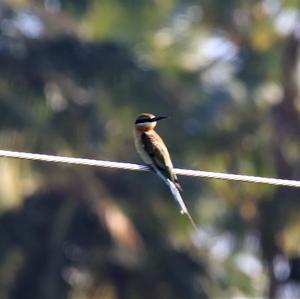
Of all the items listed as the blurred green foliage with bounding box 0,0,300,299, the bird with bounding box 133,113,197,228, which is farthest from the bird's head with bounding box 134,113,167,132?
the blurred green foliage with bounding box 0,0,300,299

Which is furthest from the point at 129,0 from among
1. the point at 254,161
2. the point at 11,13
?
the point at 254,161

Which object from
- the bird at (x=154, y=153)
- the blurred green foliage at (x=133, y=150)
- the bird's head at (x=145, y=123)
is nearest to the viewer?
the bird at (x=154, y=153)

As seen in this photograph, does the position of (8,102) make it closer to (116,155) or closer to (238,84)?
(116,155)

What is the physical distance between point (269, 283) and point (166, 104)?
261 cm

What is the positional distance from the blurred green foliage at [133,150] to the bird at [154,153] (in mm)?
8558

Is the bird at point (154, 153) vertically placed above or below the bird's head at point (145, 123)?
below

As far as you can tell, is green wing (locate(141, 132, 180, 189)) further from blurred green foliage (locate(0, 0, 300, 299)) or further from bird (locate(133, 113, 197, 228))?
blurred green foliage (locate(0, 0, 300, 299))

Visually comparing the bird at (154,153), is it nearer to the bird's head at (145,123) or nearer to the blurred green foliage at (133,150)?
the bird's head at (145,123)

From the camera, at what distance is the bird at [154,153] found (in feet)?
23.8

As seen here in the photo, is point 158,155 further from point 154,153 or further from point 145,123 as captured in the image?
point 145,123

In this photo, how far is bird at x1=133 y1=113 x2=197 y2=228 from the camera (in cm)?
726

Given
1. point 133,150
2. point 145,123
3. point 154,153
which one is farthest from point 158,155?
point 133,150

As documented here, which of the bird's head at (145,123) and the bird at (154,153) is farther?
the bird's head at (145,123)

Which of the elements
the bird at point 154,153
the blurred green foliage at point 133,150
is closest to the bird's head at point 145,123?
the bird at point 154,153
